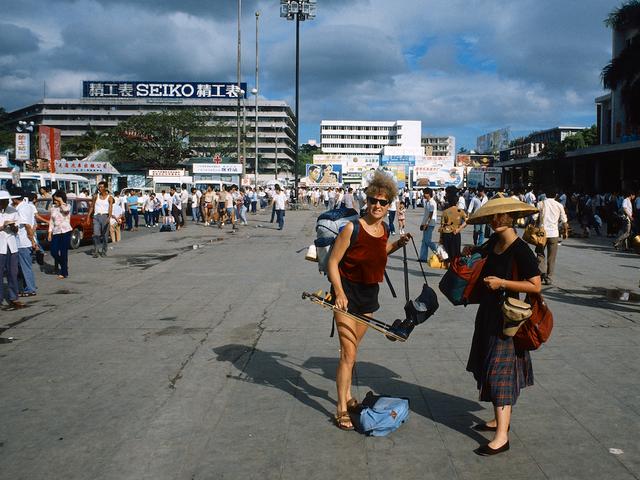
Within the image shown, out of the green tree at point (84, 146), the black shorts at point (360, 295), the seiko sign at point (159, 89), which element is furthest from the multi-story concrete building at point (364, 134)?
the black shorts at point (360, 295)

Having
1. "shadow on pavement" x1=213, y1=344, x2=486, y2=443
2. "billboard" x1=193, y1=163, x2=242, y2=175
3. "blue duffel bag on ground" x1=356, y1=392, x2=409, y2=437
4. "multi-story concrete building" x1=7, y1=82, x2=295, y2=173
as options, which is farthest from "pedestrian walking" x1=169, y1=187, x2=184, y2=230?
"multi-story concrete building" x1=7, y1=82, x2=295, y2=173

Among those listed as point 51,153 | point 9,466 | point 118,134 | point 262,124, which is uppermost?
point 262,124

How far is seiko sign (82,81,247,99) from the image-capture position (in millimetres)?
111938

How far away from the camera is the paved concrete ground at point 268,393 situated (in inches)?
145

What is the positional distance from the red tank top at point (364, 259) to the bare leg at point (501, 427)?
45.5 inches

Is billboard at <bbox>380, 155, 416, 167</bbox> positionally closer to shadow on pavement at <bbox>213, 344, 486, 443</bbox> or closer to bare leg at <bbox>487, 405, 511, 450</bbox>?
shadow on pavement at <bbox>213, 344, 486, 443</bbox>

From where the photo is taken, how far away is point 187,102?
398ft

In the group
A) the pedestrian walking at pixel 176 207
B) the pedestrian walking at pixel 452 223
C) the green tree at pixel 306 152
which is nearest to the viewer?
the pedestrian walking at pixel 452 223

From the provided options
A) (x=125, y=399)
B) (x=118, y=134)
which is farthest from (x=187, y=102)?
(x=125, y=399)

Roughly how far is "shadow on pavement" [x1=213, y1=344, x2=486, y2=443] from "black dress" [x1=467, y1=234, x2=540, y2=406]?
0.45 m

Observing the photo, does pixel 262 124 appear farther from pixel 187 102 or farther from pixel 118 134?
pixel 118 134

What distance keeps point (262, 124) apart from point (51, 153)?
335ft

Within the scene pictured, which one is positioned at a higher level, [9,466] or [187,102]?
[187,102]

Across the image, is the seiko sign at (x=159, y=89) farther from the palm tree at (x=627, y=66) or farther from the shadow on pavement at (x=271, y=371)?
the shadow on pavement at (x=271, y=371)
